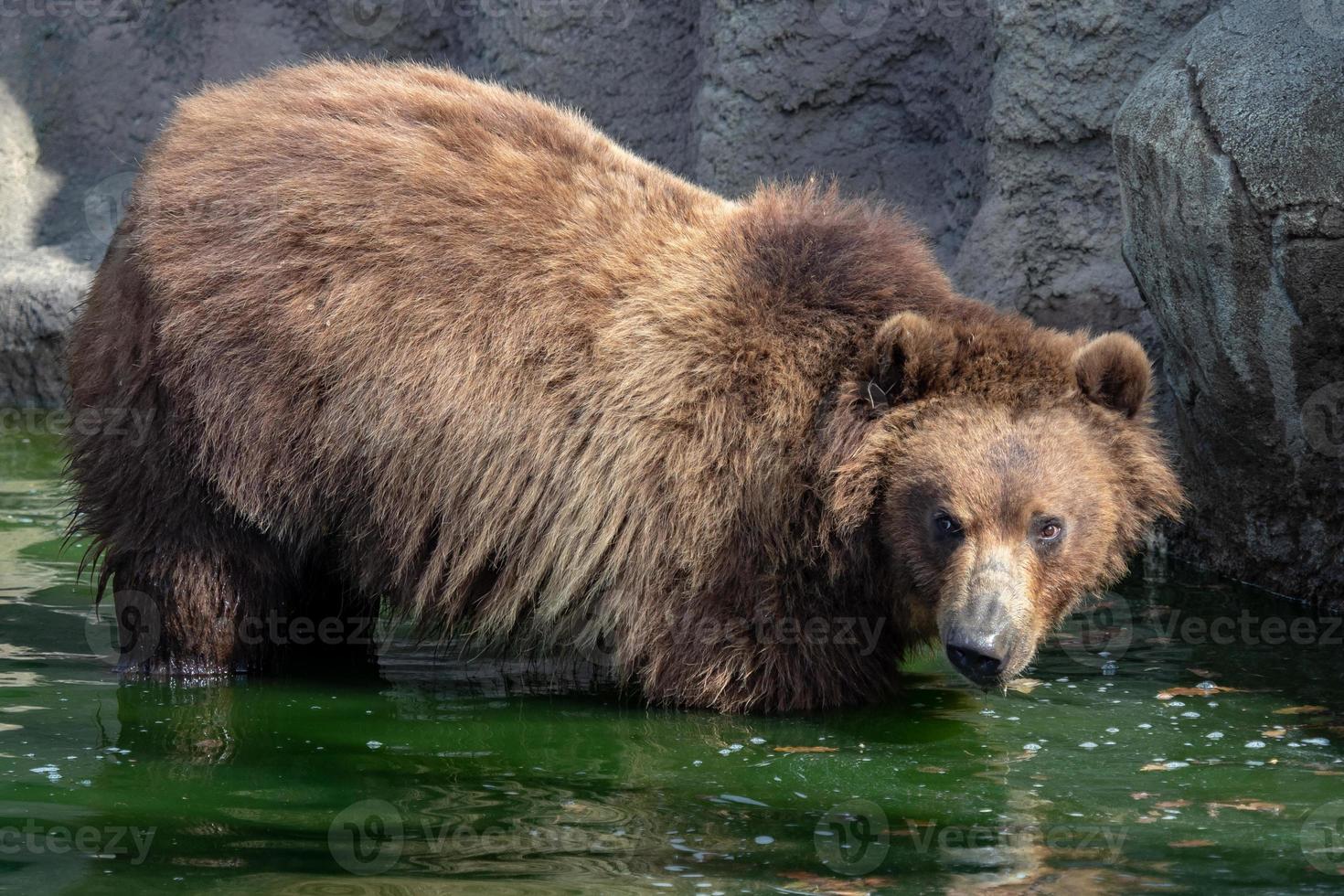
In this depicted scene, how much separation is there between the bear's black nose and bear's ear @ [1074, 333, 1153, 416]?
3.72 ft

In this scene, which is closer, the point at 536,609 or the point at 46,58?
the point at 536,609

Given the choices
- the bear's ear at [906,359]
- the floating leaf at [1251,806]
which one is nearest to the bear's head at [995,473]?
the bear's ear at [906,359]

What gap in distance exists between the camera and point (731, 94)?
36.4ft

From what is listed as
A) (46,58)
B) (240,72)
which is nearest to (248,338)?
(240,72)

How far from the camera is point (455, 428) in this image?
6.11 meters

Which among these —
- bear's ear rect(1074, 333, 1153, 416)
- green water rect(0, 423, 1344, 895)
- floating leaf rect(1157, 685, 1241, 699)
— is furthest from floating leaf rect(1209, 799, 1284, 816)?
bear's ear rect(1074, 333, 1153, 416)

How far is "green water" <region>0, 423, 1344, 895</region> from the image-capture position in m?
4.54

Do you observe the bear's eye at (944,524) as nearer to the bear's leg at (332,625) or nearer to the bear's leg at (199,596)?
the bear's leg at (332,625)

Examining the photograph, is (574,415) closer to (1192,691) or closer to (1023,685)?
(1023,685)

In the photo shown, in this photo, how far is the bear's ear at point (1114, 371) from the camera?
593 cm

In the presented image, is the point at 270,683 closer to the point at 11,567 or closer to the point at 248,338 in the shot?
the point at 248,338

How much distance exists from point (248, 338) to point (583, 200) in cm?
140

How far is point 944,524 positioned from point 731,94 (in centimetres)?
602

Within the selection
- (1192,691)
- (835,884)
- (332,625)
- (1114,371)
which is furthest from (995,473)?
(332,625)
